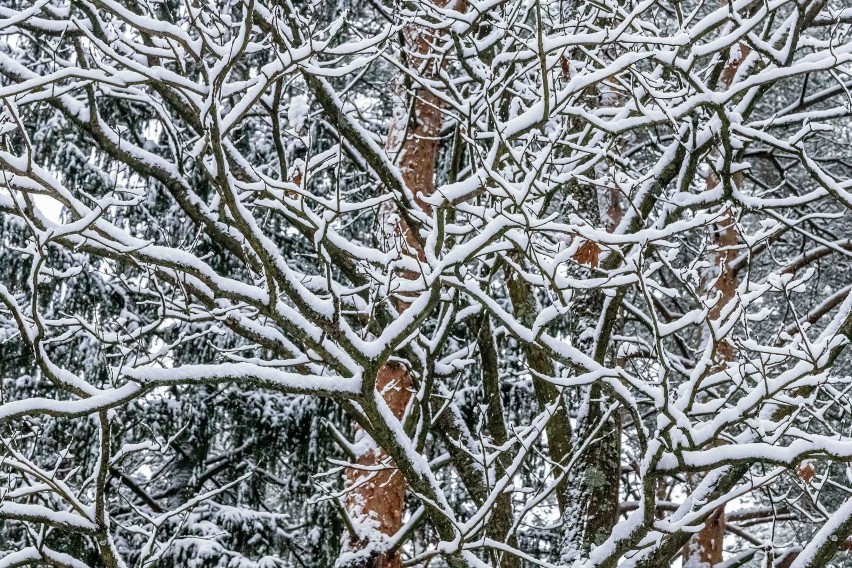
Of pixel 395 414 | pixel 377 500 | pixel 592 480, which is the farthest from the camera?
pixel 395 414

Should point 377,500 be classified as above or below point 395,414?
below

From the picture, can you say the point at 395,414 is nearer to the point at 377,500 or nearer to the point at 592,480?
the point at 377,500

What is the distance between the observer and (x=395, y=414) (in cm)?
524

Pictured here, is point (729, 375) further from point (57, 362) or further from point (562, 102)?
point (57, 362)

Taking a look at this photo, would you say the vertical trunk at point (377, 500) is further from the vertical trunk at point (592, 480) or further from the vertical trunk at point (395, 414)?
the vertical trunk at point (592, 480)

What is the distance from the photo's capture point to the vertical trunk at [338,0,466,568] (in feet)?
15.6

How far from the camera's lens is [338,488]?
696 cm

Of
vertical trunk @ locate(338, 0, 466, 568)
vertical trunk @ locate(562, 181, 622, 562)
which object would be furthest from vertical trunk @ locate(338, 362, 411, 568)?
vertical trunk @ locate(562, 181, 622, 562)

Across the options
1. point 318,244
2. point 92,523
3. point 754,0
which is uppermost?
point 754,0

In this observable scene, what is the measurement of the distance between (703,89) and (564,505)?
2422 mm

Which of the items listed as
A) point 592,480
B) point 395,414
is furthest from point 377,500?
point 592,480

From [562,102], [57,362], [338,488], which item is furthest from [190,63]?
[562,102]

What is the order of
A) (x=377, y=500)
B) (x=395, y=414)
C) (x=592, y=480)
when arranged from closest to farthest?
(x=592, y=480), (x=377, y=500), (x=395, y=414)

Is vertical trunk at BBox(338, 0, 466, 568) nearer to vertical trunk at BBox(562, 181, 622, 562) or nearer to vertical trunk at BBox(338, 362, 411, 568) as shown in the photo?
vertical trunk at BBox(338, 362, 411, 568)
